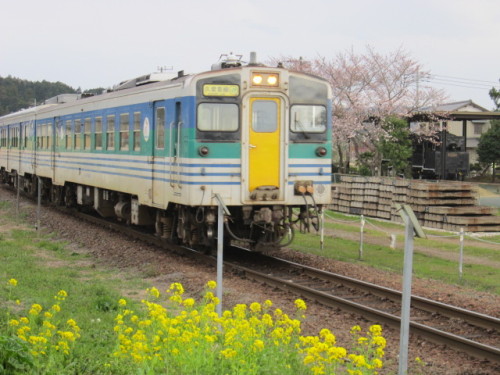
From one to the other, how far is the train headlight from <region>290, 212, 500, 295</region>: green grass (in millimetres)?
3843

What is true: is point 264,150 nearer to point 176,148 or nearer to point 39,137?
point 176,148

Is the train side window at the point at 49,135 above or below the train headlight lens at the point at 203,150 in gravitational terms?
above

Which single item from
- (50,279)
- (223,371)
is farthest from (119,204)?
(223,371)

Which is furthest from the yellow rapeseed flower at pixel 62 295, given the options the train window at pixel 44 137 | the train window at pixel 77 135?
the train window at pixel 44 137

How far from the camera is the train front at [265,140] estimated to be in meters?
12.0

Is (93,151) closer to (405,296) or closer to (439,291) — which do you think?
(439,291)

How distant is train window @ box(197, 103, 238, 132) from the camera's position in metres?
11.9

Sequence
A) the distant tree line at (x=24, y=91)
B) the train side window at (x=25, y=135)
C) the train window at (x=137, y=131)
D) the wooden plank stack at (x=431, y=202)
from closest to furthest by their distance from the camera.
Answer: the train window at (x=137, y=131)
the wooden plank stack at (x=431, y=202)
the train side window at (x=25, y=135)
the distant tree line at (x=24, y=91)

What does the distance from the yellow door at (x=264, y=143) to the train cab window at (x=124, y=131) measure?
3.93 metres

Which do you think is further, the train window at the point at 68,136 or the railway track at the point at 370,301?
the train window at the point at 68,136

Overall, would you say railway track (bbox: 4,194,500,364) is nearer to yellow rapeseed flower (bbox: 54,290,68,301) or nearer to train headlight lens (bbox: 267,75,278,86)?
train headlight lens (bbox: 267,75,278,86)

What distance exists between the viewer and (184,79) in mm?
12227

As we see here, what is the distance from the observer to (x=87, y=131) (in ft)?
59.3

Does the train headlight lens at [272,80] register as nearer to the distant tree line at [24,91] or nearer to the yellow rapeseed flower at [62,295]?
the yellow rapeseed flower at [62,295]
